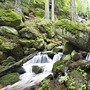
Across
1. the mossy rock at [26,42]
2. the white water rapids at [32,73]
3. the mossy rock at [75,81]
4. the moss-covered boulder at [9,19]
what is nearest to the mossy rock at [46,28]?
the moss-covered boulder at [9,19]

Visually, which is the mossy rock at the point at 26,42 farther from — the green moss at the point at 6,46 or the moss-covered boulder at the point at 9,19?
the moss-covered boulder at the point at 9,19

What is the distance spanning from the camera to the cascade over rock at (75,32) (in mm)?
6055

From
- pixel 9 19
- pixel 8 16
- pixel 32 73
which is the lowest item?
pixel 32 73

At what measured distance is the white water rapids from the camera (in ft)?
18.1

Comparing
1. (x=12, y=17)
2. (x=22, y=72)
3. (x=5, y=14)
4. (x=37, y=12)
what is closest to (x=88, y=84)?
(x=22, y=72)

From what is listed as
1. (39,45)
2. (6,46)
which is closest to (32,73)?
(6,46)

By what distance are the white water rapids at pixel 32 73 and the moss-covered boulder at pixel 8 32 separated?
153 inches

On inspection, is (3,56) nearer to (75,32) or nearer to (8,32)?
(8,32)

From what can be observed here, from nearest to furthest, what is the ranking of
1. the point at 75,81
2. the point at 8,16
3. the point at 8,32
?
the point at 75,81, the point at 8,32, the point at 8,16

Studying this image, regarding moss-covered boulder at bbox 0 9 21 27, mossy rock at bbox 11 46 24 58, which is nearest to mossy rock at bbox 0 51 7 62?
mossy rock at bbox 11 46 24 58

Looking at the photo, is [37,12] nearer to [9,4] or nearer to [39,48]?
[9,4]

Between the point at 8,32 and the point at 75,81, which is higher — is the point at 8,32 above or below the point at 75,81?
above

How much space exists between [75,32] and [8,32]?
310 inches

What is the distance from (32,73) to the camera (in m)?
7.48
